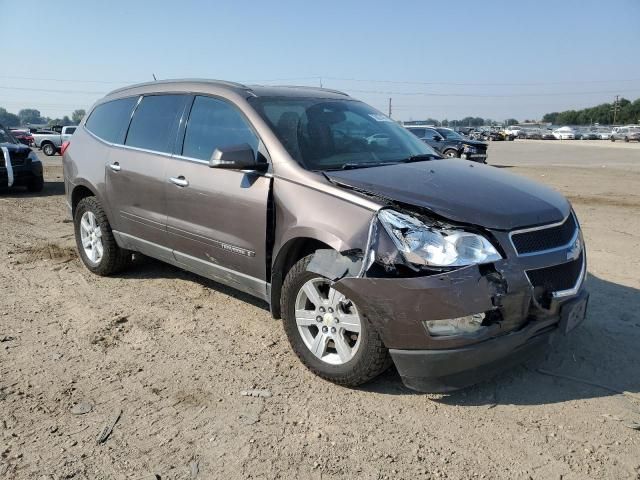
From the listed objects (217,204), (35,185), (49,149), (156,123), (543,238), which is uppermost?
(156,123)

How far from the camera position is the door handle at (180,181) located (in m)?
4.20

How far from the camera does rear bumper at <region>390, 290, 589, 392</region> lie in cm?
285

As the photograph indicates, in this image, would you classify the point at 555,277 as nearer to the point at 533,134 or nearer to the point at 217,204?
the point at 217,204

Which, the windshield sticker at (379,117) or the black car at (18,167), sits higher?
the windshield sticker at (379,117)

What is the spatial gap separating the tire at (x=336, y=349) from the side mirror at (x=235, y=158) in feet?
2.50

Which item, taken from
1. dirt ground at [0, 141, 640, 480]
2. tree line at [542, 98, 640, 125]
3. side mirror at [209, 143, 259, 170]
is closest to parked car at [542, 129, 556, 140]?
tree line at [542, 98, 640, 125]

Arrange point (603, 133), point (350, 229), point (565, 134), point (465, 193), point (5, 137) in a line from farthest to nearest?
point (565, 134), point (603, 133), point (5, 137), point (465, 193), point (350, 229)

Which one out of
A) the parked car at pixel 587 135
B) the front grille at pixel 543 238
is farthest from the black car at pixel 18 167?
the parked car at pixel 587 135

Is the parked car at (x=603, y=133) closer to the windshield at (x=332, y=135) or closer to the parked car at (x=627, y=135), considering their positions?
the parked car at (x=627, y=135)

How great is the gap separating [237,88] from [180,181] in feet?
2.78

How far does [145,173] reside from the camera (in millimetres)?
4629

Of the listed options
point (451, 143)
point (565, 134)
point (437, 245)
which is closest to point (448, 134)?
point (451, 143)

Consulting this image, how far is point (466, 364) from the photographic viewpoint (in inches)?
113

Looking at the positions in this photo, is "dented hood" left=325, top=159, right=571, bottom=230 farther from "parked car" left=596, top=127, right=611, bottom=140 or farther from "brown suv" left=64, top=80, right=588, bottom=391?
"parked car" left=596, top=127, right=611, bottom=140
